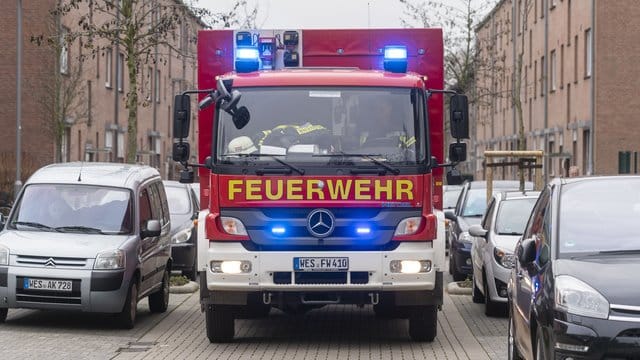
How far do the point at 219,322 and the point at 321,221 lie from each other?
65.9 inches

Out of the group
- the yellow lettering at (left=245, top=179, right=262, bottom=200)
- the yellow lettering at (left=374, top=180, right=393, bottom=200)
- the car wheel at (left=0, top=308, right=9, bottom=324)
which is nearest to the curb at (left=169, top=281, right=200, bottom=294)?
the car wheel at (left=0, top=308, right=9, bottom=324)

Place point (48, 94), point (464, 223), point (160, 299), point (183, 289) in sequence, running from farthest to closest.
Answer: point (48, 94) → point (464, 223) → point (183, 289) → point (160, 299)

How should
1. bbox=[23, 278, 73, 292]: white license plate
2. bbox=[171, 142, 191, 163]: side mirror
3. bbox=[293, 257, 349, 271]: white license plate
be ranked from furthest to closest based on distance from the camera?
bbox=[23, 278, 73, 292]: white license plate
bbox=[171, 142, 191, 163]: side mirror
bbox=[293, 257, 349, 271]: white license plate

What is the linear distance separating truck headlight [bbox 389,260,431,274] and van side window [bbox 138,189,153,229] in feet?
13.7

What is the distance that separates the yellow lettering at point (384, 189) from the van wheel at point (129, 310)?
3.64 m

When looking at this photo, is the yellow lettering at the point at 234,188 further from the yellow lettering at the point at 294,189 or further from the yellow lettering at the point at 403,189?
the yellow lettering at the point at 403,189

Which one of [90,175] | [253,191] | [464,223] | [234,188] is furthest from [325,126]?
[464,223]

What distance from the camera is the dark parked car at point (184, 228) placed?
2106 centimetres

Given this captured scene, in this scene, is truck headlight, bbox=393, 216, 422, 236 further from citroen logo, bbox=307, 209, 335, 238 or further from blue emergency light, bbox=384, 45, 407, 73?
blue emergency light, bbox=384, 45, 407, 73

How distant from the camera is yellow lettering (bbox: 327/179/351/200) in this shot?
12.4 meters

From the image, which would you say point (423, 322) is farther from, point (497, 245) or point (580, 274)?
point (580, 274)

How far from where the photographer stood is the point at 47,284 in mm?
14078

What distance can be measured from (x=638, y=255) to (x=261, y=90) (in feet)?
17.2

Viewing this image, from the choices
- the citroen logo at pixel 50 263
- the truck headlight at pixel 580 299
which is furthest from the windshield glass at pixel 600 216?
the citroen logo at pixel 50 263
